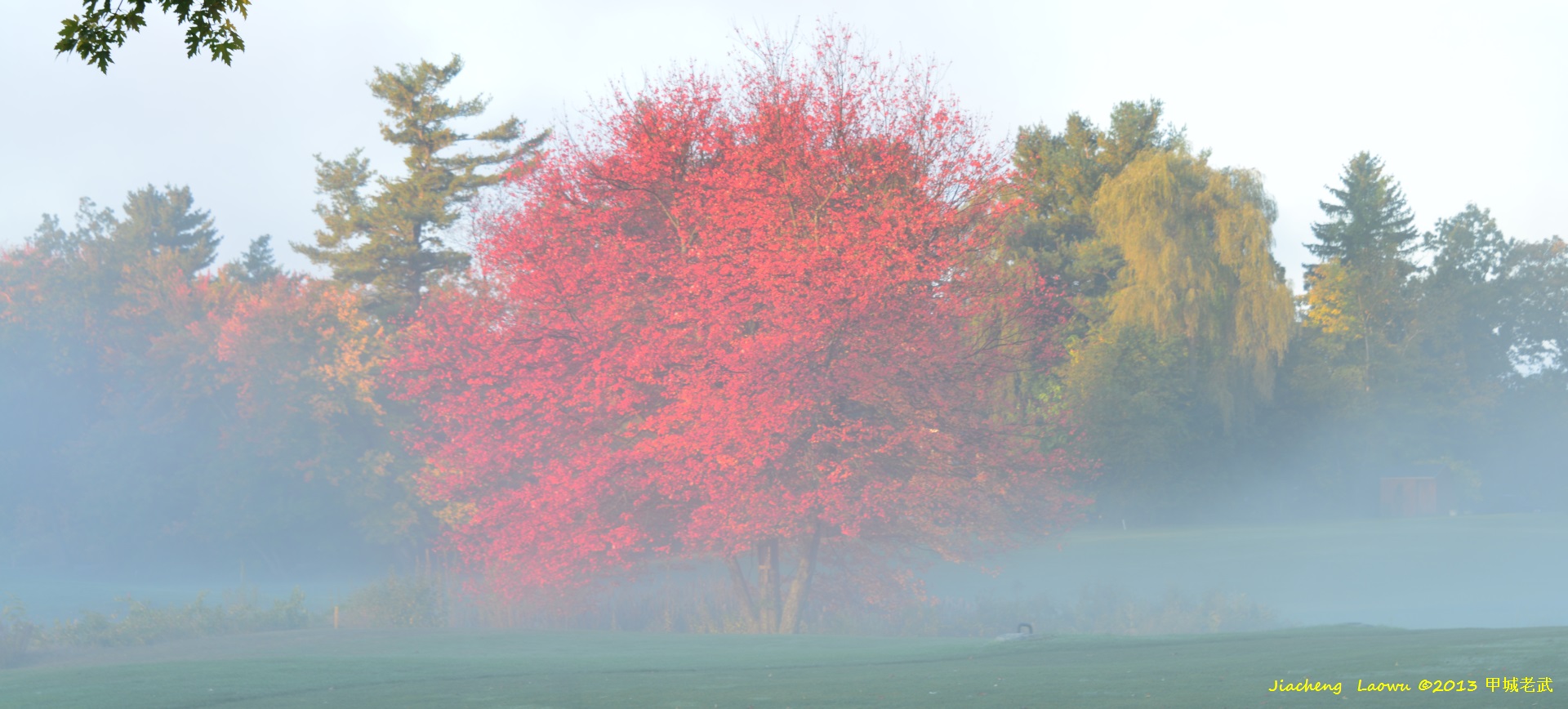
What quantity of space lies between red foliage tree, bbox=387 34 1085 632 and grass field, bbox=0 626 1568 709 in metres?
3.89

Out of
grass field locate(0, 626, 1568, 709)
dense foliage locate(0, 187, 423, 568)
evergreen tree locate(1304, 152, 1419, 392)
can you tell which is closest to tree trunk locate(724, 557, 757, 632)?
grass field locate(0, 626, 1568, 709)

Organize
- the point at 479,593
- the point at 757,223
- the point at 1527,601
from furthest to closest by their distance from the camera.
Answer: the point at 1527,601
the point at 479,593
the point at 757,223

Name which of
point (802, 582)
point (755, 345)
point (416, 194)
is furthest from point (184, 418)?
point (755, 345)

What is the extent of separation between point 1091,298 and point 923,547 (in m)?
29.4

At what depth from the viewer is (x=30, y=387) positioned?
59.1m

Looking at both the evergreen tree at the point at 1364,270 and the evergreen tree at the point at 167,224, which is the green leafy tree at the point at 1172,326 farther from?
the evergreen tree at the point at 167,224

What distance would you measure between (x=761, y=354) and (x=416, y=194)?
120 feet

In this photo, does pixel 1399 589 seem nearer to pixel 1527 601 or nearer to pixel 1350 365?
pixel 1527 601

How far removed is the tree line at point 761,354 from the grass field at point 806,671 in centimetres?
483

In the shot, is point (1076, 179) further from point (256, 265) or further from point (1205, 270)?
point (256, 265)

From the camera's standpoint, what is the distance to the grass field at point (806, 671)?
404 inches

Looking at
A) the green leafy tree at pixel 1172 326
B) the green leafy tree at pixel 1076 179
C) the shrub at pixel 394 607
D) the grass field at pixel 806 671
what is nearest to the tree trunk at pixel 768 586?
the grass field at pixel 806 671

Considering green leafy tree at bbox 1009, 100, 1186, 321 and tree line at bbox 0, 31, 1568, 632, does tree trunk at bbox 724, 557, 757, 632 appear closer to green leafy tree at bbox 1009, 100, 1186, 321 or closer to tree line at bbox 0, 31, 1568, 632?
tree line at bbox 0, 31, 1568, 632

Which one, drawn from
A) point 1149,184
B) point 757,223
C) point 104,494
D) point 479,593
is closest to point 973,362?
point 757,223
